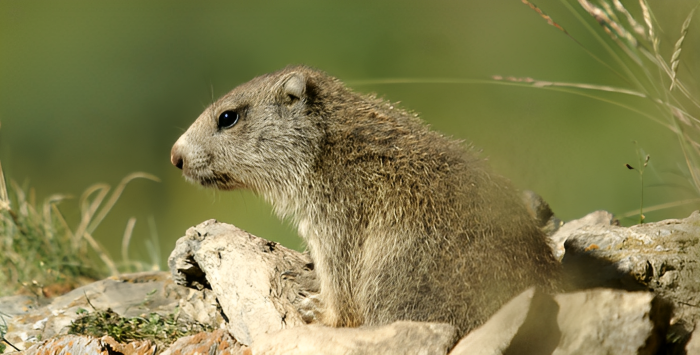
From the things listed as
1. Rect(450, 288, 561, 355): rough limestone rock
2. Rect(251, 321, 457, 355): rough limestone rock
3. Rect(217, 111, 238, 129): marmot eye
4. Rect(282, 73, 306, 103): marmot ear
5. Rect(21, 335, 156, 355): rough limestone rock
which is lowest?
Rect(450, 288, 561, 355): rough limestone rock

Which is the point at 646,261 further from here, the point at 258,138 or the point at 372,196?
the point at 258,138

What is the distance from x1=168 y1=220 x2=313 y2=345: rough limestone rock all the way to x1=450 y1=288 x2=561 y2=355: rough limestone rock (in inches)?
46.5

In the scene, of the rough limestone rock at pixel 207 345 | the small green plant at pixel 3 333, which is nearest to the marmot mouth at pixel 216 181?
the rough limestone rock at pixel 207 345

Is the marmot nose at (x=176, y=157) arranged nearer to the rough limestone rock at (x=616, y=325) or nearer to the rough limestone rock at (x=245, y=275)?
the rough limestone rock at (x=245, y=275)

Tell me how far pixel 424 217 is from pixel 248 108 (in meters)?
1.61

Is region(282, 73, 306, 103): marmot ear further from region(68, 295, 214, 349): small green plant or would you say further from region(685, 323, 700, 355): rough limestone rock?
region(685, 323, 700, 355): rough limestone rock

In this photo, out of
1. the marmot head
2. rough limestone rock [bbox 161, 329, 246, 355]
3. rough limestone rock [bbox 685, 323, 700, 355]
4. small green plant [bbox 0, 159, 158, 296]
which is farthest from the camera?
small green plant [bbox 0, 159, 158, 296]

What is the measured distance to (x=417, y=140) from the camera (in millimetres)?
4289

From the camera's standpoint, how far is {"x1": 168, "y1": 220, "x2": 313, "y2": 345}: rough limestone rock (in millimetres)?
3838

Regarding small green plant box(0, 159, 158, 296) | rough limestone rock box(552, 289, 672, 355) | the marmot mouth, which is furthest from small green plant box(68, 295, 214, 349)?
rough limestone rock box(552, 289, 672, 355)

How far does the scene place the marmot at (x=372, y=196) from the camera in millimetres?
3768

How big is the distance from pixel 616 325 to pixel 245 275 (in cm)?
220

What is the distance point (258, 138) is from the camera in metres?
4.67

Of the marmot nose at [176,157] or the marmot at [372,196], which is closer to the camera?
the marmot at [372,196]
